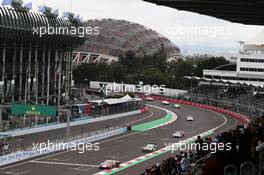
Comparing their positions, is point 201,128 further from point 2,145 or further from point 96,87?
point 96,87

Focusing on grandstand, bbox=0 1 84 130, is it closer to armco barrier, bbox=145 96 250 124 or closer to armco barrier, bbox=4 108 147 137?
armco barrier, bbox=4 108 147 137

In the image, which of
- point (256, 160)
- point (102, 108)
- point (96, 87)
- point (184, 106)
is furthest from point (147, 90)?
point (256, 160)

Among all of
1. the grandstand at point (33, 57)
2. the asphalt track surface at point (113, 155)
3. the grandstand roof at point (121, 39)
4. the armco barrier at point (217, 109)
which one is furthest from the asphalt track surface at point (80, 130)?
the grandstand roof at point (121, 39)

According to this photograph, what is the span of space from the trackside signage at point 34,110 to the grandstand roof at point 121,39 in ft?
319

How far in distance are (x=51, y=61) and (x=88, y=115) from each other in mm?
11973

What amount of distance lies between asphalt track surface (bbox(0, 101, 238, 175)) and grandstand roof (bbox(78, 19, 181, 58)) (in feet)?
268

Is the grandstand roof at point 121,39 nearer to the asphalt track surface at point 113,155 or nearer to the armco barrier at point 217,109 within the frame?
the armco barrier at point 217,109

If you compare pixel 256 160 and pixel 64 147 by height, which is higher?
pixel 256 160

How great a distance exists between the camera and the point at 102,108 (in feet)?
209

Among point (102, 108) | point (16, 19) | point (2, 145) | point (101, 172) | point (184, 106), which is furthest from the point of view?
point (184, 106)

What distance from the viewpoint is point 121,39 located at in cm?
14800

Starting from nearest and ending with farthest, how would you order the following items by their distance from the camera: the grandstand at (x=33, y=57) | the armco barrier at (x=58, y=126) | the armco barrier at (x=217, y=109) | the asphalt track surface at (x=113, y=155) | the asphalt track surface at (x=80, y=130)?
1. the asphalt track surface at (x=113, y=155)
2. the asphalt track surface at (x=80, y=130)
3. the armco barrier at (x=58, y=126)
4. the grandstand at (x=33, y=57)
5. the armco barrier at (x=217, y=109)

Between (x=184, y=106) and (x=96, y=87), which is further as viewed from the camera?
(x=96, y=87)

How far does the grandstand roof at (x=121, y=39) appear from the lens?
468ft
